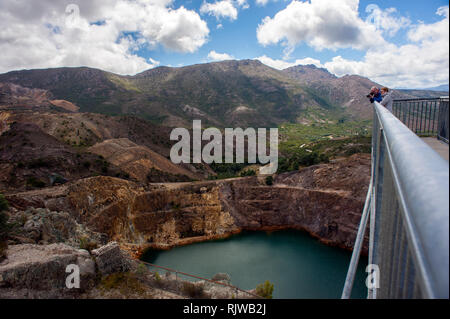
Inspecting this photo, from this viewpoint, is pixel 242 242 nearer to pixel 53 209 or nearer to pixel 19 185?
pixel 53 209

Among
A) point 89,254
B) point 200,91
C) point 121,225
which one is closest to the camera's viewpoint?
point 89,254

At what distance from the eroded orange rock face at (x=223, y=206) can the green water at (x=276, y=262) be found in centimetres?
145

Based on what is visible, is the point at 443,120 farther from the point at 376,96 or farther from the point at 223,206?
the point at 223,206

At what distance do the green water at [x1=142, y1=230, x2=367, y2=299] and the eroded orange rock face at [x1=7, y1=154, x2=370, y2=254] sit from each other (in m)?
1.45

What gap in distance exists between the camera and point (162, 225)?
23.5m

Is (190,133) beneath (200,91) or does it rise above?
beneath

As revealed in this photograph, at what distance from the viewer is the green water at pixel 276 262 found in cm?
1628

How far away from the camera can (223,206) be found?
26125mm

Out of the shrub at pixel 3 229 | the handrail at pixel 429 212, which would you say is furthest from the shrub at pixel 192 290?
the handrail at pixel 429 212

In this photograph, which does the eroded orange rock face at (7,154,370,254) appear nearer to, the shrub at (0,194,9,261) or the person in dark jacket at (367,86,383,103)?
the shrub at (0,194,9,261)

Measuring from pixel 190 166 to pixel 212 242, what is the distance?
54.1ft

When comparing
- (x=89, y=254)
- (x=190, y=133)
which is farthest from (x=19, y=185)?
(x=190, y=133)

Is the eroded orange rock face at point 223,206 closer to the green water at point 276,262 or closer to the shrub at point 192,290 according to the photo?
the green water at point 276,262

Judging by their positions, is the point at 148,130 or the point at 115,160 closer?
the point at 115,160
